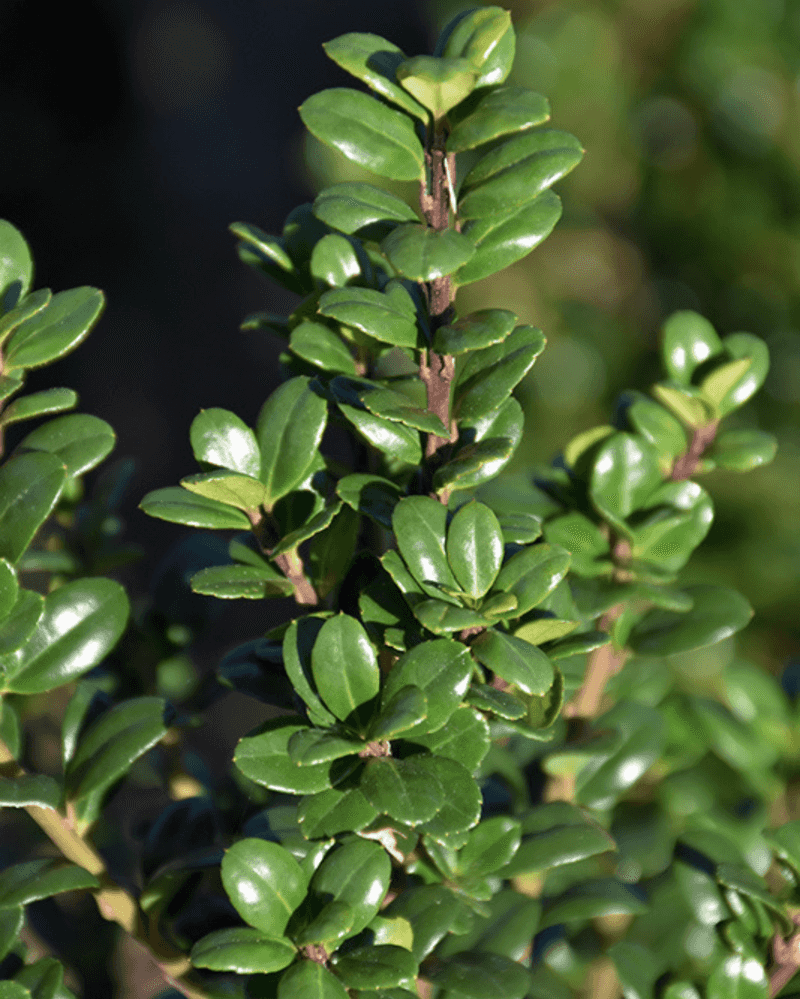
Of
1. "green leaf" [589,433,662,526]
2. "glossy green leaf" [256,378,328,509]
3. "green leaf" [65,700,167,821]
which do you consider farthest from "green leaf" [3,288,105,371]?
"green leaf" [589,433,662,526]

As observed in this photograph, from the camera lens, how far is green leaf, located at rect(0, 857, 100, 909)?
0.51 meters

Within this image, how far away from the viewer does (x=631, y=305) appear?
2219 mm

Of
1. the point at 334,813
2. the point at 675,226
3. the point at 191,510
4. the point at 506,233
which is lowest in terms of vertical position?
the point at 675,226

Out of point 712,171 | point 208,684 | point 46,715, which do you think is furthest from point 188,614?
point 712,171

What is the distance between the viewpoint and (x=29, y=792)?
512 mm

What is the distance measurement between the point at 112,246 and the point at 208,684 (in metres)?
3.23

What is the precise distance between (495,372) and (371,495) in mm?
86

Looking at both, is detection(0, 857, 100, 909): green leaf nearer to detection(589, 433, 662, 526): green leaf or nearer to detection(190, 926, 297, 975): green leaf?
detection(190, 926, 297, 975): green leaf

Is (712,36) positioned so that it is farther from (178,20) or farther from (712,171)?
(178,20)

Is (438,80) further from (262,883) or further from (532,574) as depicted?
(262,883)

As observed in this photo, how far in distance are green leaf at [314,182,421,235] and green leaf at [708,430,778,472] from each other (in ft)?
0.90

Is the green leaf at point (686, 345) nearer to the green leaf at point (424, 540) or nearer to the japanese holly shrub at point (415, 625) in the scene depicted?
the japanese holly shrub at point (415, 625)

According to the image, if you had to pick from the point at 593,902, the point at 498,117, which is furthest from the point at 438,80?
the point at 593,902

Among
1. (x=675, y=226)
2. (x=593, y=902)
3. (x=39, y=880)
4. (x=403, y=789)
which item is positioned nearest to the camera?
(x=403, y=789)
